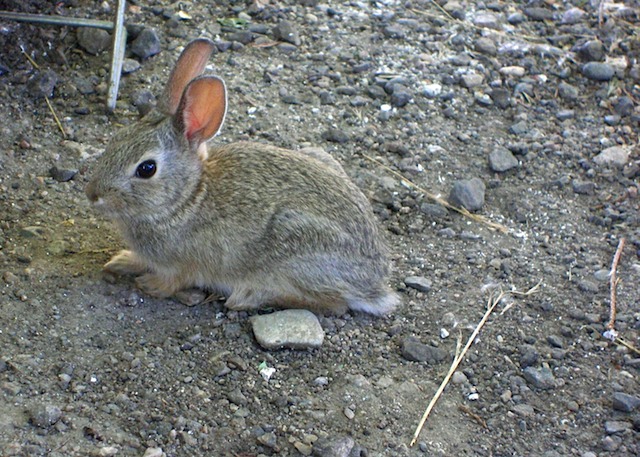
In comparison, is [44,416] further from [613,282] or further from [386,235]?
[613,282]

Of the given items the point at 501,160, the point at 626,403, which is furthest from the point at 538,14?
the point at 626,403

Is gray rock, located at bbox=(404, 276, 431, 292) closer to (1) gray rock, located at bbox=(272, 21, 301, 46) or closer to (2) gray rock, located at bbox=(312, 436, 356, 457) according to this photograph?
(2) gray rock, located at bbox=(312, 436, 356, 457)

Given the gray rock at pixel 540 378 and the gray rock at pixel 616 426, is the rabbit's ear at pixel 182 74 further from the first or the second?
the gray rock at pixel 616 426

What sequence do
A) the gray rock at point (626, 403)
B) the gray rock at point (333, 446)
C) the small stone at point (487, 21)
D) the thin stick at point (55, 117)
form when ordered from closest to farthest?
the gray rock at point (333, 446) < the gray rock at point (626, 403) < the thin stick at point (55, 117) < the small stone at point (487, 21)

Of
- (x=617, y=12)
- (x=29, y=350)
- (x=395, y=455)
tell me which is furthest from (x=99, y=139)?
(x=617, y=12)

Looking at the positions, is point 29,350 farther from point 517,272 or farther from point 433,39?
point 433,39

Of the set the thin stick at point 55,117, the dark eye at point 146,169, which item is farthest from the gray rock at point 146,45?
the dark eye at point 146,169
